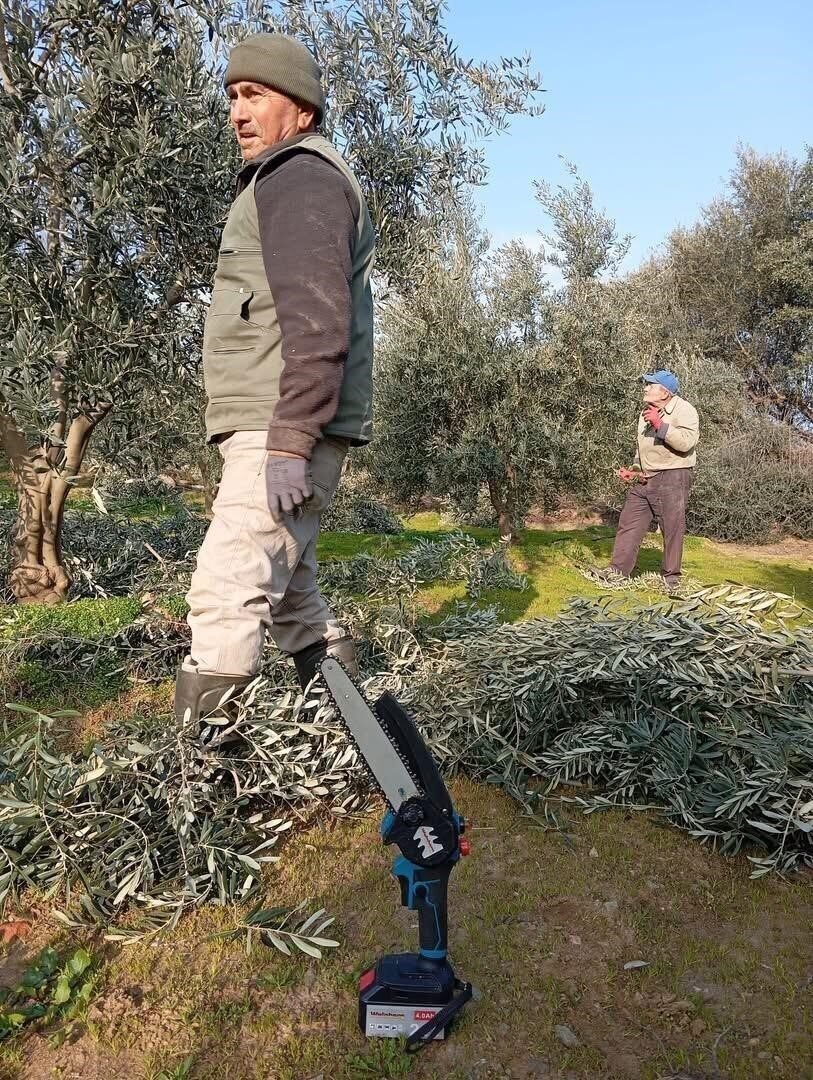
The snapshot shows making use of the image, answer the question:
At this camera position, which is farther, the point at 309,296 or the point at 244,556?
the point at 244,556

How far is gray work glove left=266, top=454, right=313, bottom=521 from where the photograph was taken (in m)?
2.67

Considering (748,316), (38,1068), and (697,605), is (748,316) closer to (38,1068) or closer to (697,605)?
(697,605)

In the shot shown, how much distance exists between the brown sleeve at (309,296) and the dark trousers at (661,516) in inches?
270

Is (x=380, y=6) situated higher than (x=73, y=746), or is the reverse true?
(x=380, y=6)

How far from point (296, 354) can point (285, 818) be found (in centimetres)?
217

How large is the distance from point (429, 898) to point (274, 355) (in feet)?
6.68

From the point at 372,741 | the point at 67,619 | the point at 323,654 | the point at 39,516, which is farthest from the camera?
the point at 39,516

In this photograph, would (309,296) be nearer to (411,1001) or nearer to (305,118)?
(305,118)

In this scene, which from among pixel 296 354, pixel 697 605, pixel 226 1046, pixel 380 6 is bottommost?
pixel 226 1046

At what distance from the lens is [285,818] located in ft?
11.3

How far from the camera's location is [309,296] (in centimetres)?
261

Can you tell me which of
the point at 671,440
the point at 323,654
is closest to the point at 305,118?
the point at 323,654

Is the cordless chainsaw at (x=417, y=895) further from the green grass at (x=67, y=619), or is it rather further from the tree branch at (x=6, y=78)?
the tree branch at (x=6, y=78)

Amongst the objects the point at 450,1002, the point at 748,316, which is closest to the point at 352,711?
the point at 450,1002
